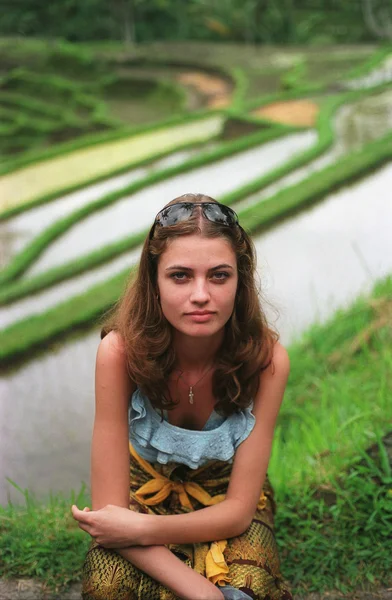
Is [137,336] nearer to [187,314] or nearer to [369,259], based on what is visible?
[187,314]

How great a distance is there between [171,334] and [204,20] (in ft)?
33.2

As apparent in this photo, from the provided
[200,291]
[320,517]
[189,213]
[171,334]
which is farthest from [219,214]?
[320,517]

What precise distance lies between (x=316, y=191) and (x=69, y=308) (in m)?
1.91

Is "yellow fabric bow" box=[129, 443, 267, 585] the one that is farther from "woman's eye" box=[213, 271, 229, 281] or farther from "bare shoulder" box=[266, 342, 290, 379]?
"woman's eye" box=[213, 271, 229, 281]

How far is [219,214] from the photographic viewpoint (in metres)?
1.58

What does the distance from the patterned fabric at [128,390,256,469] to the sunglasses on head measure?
0.36 meters

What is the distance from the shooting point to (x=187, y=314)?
5.08 feet

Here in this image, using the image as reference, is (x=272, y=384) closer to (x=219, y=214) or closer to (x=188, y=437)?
(x=188, y=437)

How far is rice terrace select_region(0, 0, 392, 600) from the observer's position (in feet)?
6.68

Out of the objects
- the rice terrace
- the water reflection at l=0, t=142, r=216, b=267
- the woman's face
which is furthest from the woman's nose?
the water reflection at l=0, t=142, r=216, b=267

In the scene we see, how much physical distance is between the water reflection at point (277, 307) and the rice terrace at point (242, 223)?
1cm

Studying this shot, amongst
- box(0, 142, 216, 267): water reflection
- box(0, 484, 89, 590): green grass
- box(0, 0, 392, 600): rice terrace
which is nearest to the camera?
box(0, 484, 89, 590): green grass

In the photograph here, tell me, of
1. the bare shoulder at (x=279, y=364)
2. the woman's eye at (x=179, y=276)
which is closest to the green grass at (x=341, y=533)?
the bare shoulder at (x=279, y=364)

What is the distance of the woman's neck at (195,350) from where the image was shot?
169cm
